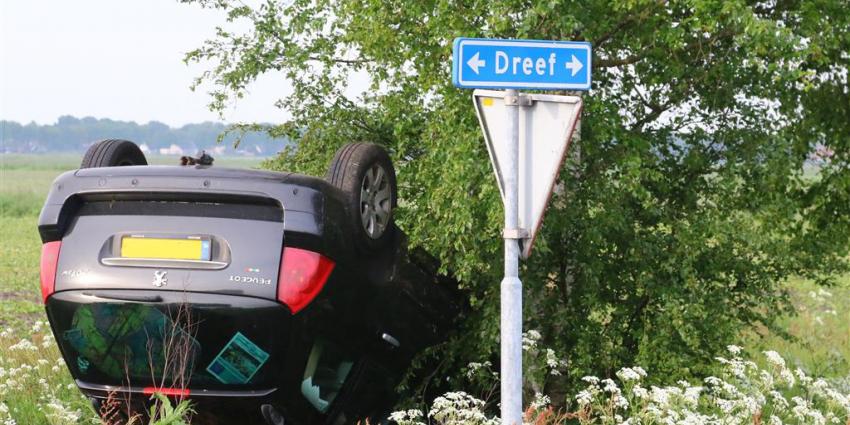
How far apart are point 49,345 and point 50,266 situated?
4.06m

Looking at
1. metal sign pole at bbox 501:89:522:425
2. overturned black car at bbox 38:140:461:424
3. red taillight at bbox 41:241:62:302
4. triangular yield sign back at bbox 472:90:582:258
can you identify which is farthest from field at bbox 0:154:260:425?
triangular yield sign back at bbox 472:90:582:258

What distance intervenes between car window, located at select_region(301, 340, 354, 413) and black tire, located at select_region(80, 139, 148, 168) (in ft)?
5.94

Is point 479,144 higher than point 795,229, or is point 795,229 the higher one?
point 479,144

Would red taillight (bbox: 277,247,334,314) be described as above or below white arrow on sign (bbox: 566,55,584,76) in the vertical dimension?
below

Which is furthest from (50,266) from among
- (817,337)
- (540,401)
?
(817,337)

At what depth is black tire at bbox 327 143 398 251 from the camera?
606 cm

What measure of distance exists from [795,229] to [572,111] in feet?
14.9

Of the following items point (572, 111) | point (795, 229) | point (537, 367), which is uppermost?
point (572, 111)

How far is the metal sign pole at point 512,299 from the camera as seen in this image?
5.19 m

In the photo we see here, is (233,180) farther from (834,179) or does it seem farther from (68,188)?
(834,179)

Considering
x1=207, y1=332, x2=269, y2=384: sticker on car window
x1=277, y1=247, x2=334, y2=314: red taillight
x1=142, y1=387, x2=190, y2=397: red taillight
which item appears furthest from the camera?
x1=142, y1=387, x2=190, y2=397: red taillight

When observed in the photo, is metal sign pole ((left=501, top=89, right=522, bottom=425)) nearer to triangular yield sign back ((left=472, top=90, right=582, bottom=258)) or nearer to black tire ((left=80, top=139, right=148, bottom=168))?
triangular yield sign back ((left=472, top=90, right=582, bottom=258))

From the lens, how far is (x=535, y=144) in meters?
5.27

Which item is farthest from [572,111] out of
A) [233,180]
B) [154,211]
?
→ [154,211]
